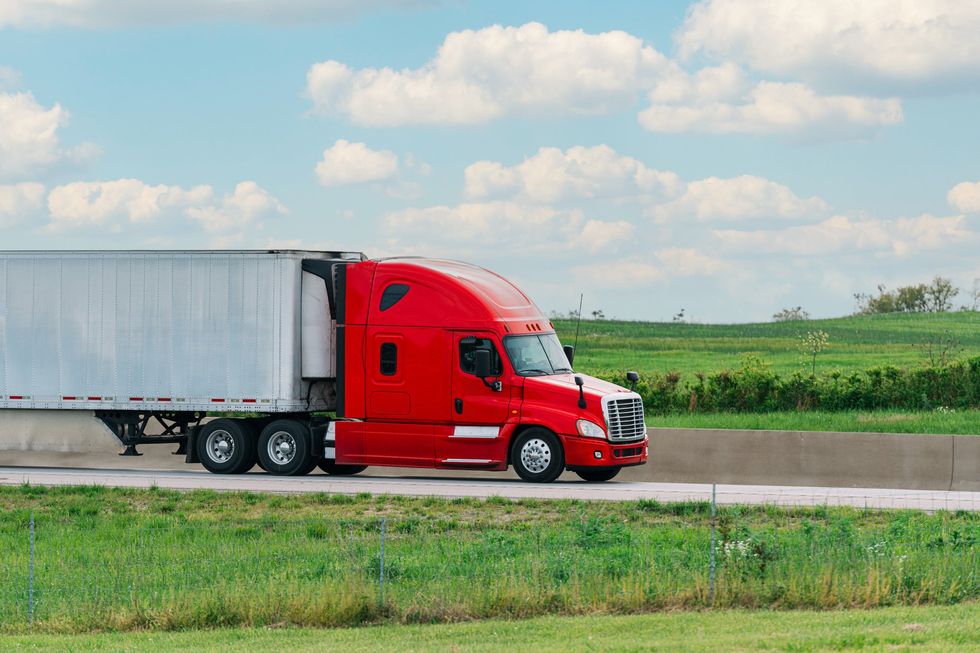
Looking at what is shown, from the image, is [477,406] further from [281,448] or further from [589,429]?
[281,448]

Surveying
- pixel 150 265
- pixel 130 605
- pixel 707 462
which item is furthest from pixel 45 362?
pixel 130 605

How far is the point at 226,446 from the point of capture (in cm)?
2433

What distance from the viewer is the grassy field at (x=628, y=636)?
34.4 ft

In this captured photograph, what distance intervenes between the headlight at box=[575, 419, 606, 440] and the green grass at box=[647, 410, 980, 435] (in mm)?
5080

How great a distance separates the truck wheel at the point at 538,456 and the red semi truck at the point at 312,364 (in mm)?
26

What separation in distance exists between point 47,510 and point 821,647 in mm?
12576

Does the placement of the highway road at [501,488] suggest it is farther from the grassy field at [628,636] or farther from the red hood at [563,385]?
the grassy field at [628,636]

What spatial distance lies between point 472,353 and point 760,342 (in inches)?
1400

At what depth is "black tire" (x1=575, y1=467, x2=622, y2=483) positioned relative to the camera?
75.8 ft

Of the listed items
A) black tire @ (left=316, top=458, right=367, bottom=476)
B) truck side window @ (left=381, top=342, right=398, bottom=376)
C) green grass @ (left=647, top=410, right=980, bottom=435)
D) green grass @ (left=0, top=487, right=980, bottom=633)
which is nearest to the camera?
green grass @ (left=0, top=487, right=980, bottom=633)

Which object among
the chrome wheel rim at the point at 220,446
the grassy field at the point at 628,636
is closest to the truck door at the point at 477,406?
the chrome wheel rim at the point at 220,446

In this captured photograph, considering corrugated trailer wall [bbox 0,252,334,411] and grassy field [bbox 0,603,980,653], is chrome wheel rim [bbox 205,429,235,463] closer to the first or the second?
corrugated trailer wall [bbox 0,252,334,411]

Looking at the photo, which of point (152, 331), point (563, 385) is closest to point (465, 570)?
point (563, 385)

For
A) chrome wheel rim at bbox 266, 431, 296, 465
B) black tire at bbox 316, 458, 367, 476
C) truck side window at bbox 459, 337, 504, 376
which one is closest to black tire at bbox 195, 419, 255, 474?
chrome wheel rim at bbox 266, 431, 296, 465
